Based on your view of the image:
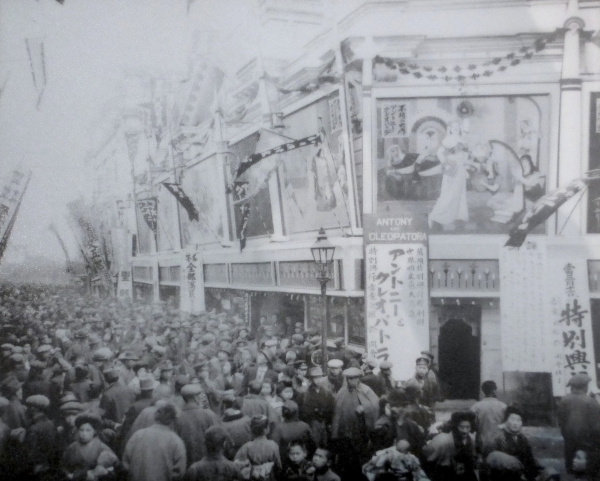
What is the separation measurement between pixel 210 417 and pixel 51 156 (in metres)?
2.63

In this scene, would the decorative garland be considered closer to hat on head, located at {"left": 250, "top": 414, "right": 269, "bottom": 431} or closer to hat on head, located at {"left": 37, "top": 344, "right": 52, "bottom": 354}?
hat on head, located at {"left": 250, "top": 414, "right": 269, "bottom": 431}

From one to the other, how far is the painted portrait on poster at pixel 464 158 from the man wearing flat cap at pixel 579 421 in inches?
46.4

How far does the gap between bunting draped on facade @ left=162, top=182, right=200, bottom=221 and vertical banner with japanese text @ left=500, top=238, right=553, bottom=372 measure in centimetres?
252

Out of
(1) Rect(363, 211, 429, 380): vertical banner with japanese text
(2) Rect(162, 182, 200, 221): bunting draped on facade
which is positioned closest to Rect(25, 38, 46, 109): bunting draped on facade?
(2) Rect(162, 182, 200, 221): bunting draped on facade

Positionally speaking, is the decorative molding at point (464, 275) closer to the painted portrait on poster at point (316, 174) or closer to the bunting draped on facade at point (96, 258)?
the painted portrait on poster at point (316, 174)

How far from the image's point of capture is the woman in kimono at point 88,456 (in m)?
3.45

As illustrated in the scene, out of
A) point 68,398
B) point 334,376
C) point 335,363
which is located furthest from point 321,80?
point 68,398

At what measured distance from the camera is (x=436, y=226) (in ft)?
13.1

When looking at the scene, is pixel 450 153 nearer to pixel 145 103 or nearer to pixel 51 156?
pixel 145 103

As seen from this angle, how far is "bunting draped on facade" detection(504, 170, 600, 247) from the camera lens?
3.82 metres

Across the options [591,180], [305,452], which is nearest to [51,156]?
[305,452]

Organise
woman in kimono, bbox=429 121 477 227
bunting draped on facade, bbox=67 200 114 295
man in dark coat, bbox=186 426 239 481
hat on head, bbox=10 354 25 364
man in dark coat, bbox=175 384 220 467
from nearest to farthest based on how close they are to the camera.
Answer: man in dark coat, bbox=186 426 239 481 < man in dark coat, bbox=175 384 220 467 < woman in kimono, bbox=429 121 477 227 < hat on head, bbox=10 354 25 364 < bunting draped on facade, bbox=67 200 114 295

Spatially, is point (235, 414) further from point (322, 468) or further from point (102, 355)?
point (102, 355)

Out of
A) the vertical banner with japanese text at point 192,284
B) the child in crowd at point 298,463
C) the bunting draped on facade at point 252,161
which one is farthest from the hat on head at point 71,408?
the bunting draped on facade at point 252,161
